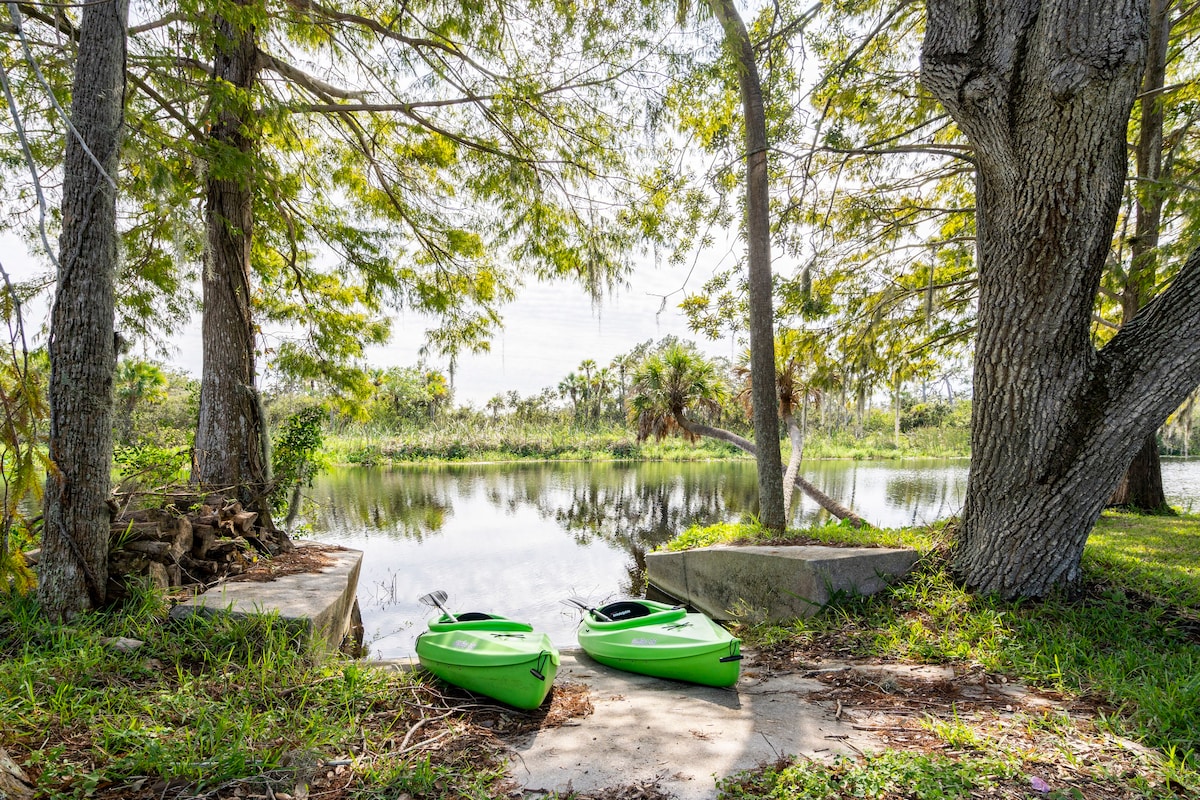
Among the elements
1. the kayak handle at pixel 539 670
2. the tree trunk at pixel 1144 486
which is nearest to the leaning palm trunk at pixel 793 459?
the tree trunk at pixel 1144 486

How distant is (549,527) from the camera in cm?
1288

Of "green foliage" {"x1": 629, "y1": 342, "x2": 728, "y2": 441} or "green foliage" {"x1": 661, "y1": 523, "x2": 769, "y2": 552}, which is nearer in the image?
"green foliage" {"x1": 661, "y1": 523, "x2": 769, "y2": 552}

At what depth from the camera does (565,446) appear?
37.9 meters

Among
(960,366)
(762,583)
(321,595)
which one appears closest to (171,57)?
(321,595)

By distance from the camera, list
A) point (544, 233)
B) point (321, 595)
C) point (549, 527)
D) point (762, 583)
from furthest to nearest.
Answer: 1. point (549, 527)
2. point (544, 233)
3. point (762, 583)
4. point (321, 595)

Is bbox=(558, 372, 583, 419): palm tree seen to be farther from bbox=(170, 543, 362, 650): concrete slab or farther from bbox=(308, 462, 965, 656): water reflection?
bbox=(170, 543, 362, 650): concrete slab

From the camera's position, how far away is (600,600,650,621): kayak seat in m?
4.66

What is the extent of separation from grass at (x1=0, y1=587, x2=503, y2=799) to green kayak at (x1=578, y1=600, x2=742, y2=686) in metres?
1.39

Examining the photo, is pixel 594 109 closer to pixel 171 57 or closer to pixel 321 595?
pixel 171 57

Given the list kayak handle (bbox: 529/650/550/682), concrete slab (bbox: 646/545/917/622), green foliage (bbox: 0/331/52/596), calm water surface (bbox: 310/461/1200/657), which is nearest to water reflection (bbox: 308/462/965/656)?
calm water surface (bbox: 310/461/1200/657)

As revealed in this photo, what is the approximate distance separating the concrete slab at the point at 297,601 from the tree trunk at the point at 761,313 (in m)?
4.55

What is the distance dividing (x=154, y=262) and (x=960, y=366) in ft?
42.9

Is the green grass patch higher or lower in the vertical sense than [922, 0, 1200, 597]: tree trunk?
lower

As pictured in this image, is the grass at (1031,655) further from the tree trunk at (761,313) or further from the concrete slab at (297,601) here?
the concrete slab at (297,601)
